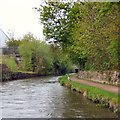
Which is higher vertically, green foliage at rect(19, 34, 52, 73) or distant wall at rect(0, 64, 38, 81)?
green foliage at rect(19, 34, 52, 73)

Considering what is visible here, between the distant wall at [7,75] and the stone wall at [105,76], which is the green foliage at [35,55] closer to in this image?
the distant wall at [7,75]

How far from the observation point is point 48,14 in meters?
38.7

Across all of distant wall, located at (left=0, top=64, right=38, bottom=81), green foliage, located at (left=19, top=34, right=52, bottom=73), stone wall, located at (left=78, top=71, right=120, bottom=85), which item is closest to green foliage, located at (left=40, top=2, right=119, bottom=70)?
stone wall, located at (left=78, top=71, right=120, bottom=85)

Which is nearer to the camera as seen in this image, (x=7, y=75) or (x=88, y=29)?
(x=88, y=29)

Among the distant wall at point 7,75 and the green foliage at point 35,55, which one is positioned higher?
the green foliage at point 35,55

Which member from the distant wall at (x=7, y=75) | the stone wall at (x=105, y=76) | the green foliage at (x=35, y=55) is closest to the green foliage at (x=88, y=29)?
the stone wall at (x=105, y=76)

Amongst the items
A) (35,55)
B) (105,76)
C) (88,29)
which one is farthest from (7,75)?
(88,29)

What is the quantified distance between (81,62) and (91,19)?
597 inches

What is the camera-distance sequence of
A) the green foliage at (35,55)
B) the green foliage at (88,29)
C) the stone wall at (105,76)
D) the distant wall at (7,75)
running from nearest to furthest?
the green foliage at (88,29) < the stone wall at (105,76) < the distant wall at (7,75) < the green foliage at (35,55)

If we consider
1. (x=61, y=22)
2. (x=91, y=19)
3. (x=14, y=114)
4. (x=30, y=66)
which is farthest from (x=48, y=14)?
(x=30, y=66)

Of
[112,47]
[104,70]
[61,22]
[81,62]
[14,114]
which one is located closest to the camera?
[14,114]

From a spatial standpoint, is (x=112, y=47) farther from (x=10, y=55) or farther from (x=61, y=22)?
(x=10, y=55)

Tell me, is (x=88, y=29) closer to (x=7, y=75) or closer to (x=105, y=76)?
(x=105, y=76)

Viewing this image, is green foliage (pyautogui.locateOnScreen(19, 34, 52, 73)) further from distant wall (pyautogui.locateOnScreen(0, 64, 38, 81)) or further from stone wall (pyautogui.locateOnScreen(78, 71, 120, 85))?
stone wall (pyautogui.locateOnScreen(78, 71, 120, 85))
